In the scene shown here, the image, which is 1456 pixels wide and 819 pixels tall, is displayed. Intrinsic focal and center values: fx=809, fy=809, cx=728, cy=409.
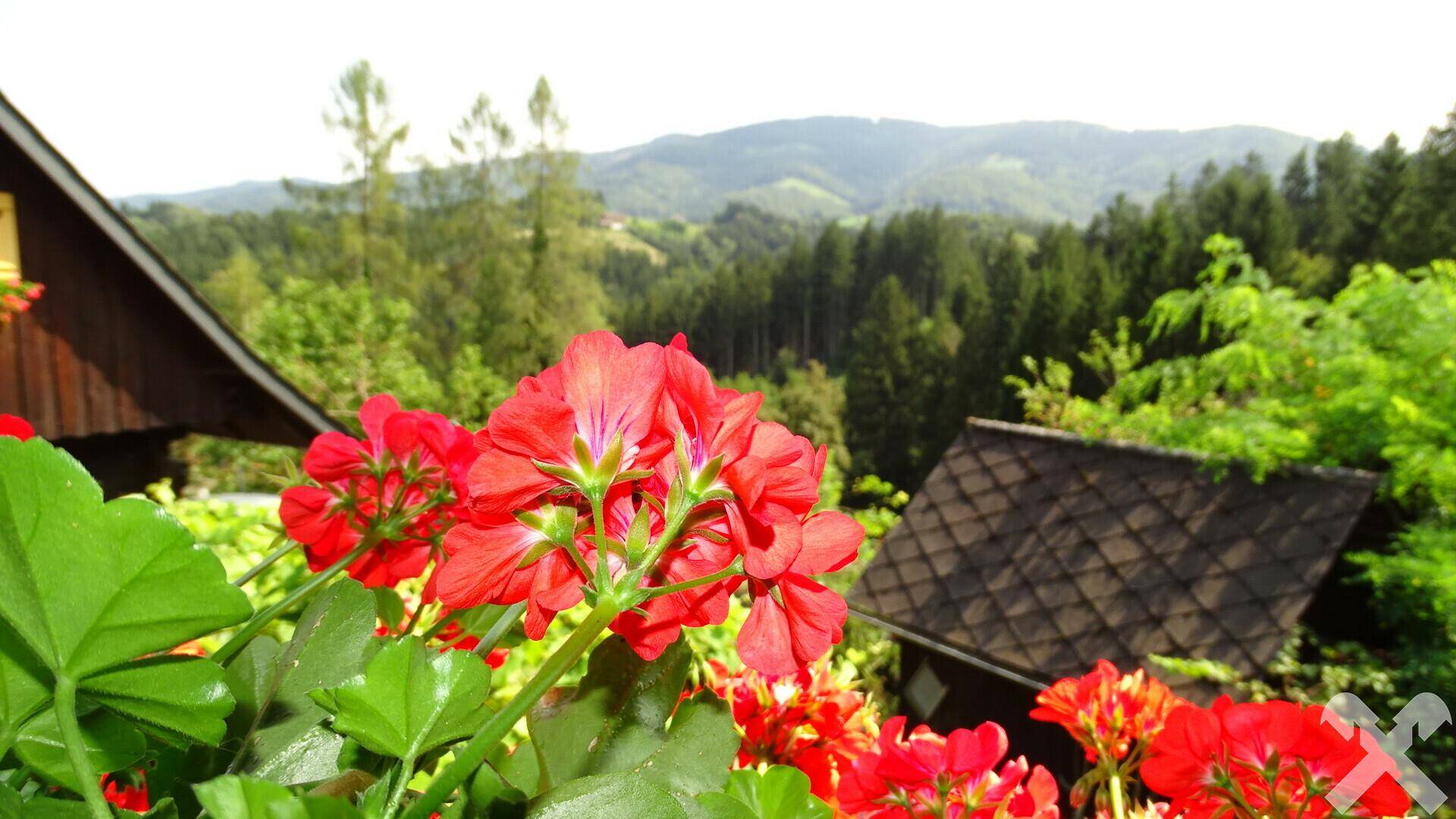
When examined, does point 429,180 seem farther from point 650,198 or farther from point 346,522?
point 650,198

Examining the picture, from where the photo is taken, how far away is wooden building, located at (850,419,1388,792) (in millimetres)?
4203

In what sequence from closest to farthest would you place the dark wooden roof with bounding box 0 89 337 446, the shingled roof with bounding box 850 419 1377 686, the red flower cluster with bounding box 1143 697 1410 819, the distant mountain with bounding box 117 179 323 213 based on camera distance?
the red flower cluster with bounding box 1143 697 1410 819 < the dark wooden roof with bounding box 0 89 337 446 < the shingled roof with bounding box 850 419 1377 686 < the distant mountain with bounding box 117 179 323 213

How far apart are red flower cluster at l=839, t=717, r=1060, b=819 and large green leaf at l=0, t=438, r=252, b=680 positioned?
0.38 metres

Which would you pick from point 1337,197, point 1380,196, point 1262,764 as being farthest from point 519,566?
point 1337,197

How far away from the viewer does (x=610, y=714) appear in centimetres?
38

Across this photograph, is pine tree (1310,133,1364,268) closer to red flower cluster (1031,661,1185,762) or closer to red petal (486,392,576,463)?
red flower cluster (1031,661,1185,762)

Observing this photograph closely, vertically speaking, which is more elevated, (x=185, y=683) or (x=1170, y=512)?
(x=185, y=683)

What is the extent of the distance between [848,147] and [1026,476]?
557ft

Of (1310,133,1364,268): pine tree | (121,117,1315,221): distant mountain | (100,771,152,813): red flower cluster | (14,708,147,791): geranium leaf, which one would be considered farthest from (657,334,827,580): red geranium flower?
(121,117,1315,221): distant mountain

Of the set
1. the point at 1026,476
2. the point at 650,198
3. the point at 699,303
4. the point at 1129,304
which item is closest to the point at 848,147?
the point at 650,198

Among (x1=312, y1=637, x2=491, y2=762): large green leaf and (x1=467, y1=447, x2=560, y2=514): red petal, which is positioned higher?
(x1=467, y1=447, x2=560, y2=514): red petal

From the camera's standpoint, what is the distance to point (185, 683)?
27 centimetres

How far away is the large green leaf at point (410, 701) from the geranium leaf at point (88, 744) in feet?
0.28

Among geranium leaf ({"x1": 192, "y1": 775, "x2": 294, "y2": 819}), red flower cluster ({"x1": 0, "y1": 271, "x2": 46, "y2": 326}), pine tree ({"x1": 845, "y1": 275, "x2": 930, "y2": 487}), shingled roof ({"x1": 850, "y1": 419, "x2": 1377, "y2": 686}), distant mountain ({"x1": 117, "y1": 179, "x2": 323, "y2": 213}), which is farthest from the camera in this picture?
distant mountain ({"x1": 117, "y1": 179, "x2": 323, "y2": 213})
